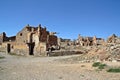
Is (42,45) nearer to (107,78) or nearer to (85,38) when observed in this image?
(85,38)

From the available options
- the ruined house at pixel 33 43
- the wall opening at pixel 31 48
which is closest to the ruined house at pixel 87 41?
the ruined house at pixel 33 43

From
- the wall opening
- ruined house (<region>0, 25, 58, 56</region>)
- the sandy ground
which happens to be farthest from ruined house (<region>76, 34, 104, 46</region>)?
the sandy ground

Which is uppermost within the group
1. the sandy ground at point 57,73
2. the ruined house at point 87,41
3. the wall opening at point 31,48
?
the ruined house at point 87,41

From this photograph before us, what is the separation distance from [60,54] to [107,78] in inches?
1274

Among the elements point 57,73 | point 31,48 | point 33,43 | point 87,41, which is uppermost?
point 87,41

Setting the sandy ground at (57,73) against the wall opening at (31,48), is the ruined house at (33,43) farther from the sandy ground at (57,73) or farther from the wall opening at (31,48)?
the sandy ground at (57,73)

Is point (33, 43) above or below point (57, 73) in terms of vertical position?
above

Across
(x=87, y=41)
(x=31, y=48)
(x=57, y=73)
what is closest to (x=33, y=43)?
(x=31, y=48)

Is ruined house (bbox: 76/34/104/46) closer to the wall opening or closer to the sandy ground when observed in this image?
the wall opening

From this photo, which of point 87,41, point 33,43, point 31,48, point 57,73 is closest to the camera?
point 57,73

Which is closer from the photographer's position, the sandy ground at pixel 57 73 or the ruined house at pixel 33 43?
the sandy ground at pixel 57 73

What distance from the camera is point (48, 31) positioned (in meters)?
64.5

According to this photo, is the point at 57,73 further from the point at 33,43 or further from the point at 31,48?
the point at 31,48

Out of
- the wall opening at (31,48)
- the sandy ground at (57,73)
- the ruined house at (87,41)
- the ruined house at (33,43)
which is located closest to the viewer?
the sandy ground at (57,73)
